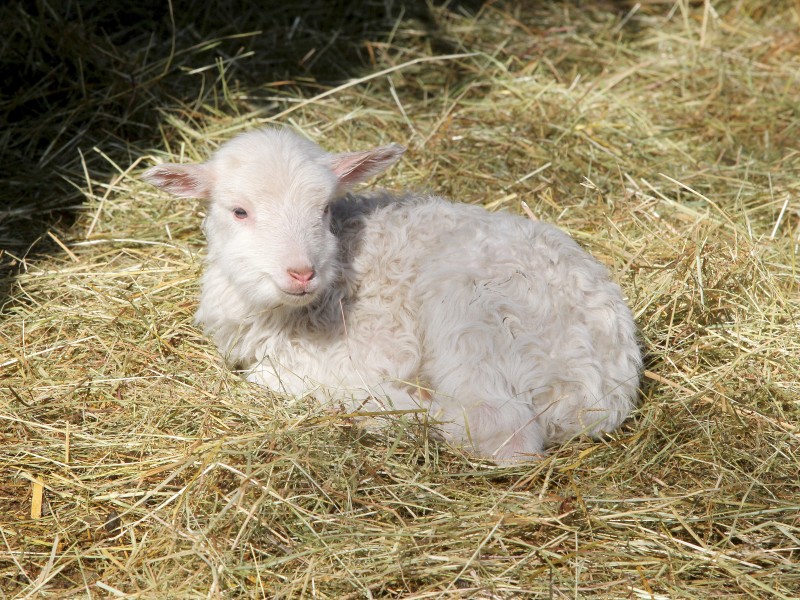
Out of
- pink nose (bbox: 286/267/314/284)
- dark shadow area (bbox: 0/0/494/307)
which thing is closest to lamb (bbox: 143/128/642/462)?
pink nose (bbox: 286/267/314/284)

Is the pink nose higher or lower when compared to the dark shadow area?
higher

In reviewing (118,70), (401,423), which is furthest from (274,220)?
(118,70)

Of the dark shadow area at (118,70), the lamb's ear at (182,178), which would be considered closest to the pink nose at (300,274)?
the lamb's ear at (182,178)

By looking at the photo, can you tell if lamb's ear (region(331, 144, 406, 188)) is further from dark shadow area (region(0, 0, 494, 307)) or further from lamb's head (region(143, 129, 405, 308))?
dark shadow area (region(0, 0, 494, 307))

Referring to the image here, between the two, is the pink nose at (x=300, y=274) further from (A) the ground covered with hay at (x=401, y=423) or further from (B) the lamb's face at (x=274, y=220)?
(A) the ground covered with hay at (x=401, y=423)

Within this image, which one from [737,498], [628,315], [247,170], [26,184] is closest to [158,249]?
[26,184]

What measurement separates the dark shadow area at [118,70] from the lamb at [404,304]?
5.35ft

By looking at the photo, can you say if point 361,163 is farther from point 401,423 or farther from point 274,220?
point 401,423

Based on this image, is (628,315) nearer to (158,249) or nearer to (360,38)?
(158,249)

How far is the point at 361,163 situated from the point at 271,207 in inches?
19.9

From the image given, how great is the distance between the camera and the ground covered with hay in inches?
114

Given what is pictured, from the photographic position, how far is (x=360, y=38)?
6.72 m

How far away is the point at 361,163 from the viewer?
3.80m

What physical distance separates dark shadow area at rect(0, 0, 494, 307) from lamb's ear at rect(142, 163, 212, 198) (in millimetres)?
1297
